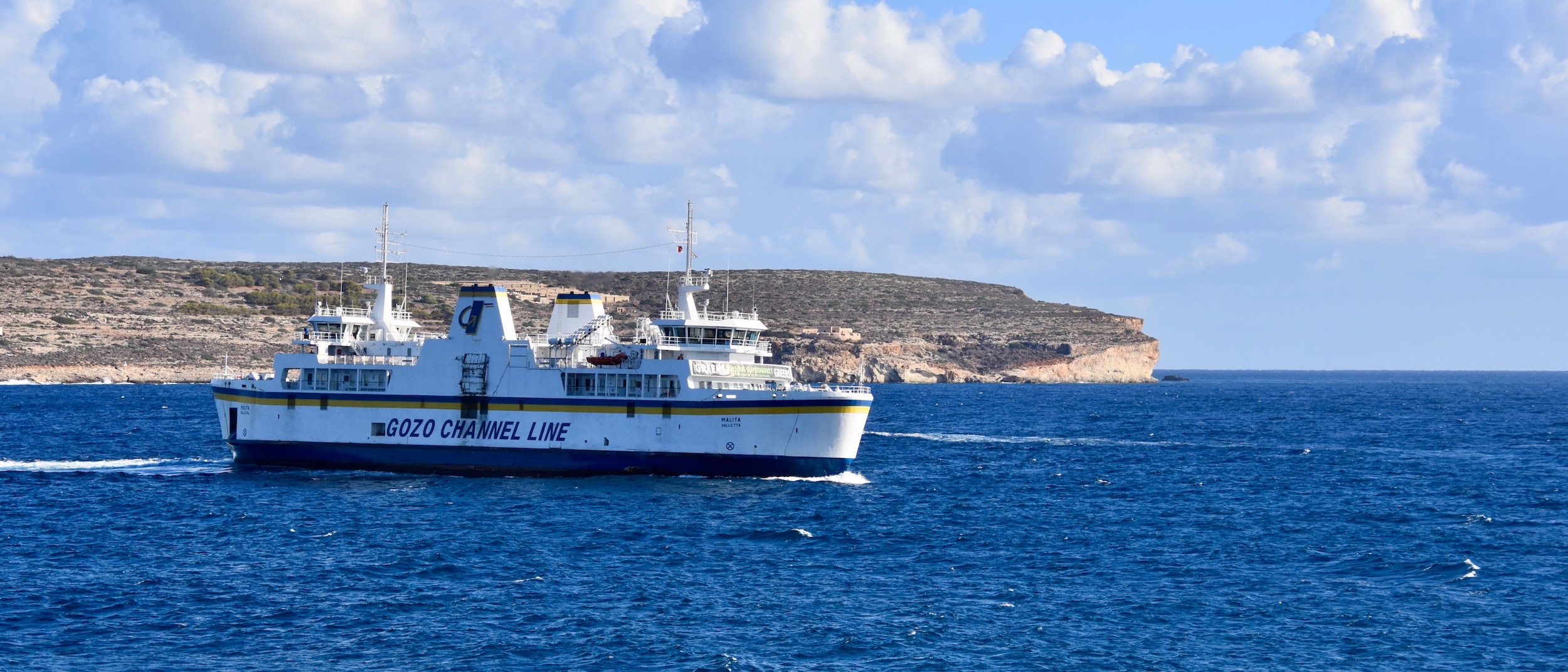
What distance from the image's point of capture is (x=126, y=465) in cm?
5862

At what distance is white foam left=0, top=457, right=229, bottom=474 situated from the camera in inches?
2251

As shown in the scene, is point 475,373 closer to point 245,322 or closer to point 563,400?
point 563,400

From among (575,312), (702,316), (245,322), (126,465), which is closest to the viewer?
(702,316)

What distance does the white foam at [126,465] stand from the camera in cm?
5719

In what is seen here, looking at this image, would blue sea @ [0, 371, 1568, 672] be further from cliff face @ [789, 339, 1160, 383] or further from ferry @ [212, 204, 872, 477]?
cliff face @ [789, 339, 1160, 383]

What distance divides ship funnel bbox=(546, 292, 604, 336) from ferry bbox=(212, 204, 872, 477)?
0.06 meters

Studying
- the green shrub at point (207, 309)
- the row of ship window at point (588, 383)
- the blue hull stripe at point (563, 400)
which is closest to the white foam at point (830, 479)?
the blue hull stripe at point (563, 400)

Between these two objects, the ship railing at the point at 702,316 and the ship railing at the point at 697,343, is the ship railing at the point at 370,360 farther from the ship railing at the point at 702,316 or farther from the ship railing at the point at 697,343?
the ship railing at the point at 702,316

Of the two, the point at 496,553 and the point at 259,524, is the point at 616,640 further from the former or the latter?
the point at 259,524

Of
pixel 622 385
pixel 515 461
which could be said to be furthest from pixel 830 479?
pixel 515 461

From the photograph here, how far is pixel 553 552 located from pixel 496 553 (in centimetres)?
157

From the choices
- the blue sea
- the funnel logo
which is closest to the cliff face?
the blue sea

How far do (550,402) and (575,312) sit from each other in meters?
5.21

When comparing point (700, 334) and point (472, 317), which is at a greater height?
point (472, 317)
